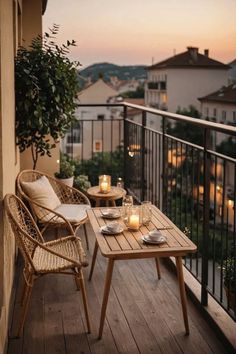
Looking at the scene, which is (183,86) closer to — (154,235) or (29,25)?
(29,25)

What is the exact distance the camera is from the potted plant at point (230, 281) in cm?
306

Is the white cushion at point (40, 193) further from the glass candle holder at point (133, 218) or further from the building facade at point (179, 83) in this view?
the building facade at point (179, 83)

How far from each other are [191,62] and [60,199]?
3424cm

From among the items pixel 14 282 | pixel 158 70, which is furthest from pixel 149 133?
pixel 158 70

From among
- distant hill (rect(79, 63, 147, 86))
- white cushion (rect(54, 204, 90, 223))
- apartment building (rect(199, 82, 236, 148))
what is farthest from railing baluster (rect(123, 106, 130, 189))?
apartment building (rect(199, 82, 236, 148))

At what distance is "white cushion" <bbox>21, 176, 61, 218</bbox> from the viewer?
4125 mm

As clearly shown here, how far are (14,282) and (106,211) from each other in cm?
88

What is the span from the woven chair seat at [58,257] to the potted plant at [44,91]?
4.91 ft

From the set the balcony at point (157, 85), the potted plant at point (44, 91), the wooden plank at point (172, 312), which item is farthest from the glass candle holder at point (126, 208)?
the balcony at point (157, 85)

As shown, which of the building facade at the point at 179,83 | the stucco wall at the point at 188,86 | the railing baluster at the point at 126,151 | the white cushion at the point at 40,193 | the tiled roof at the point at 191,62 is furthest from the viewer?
the stucco wall at the point at 188,86

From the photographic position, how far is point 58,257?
314cm

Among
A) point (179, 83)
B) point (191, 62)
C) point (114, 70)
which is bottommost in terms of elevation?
point (114, 70)

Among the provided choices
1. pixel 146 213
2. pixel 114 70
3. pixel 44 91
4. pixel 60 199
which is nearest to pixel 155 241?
pixel 146 213

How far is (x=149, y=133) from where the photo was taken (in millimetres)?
5082
